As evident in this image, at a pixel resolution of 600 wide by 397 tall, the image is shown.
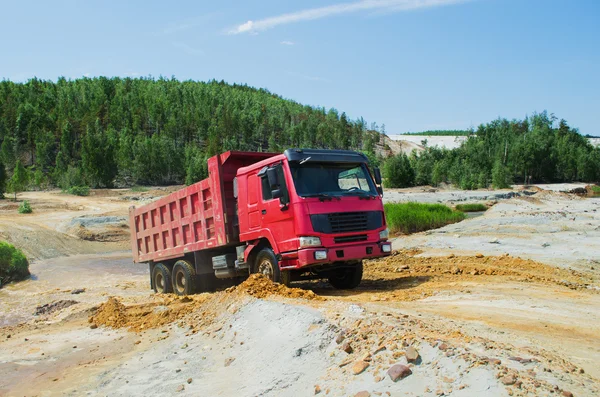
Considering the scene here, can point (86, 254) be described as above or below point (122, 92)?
below

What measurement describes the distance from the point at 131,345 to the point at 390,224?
651 inches

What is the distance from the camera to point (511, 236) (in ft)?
57.7

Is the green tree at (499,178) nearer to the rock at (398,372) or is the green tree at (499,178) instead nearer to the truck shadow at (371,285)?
the truck shadow at (371,285)

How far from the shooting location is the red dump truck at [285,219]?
9.13 m

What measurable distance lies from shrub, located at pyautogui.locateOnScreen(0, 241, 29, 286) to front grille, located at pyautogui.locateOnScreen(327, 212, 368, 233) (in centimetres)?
1545

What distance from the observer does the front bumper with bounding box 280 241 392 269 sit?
8.95 metres

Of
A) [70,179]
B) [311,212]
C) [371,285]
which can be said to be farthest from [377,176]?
[70,179]

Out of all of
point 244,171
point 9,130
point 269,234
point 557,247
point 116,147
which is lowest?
point 557,247

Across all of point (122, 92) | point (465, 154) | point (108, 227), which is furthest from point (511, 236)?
point (122, 92)

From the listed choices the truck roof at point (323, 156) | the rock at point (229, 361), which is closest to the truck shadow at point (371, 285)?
the truck roof at point (323, 156)

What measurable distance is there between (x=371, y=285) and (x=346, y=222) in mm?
2378

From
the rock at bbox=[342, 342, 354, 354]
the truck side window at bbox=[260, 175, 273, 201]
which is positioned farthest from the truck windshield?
the rock at bbox=[342, 342, 354, 354]

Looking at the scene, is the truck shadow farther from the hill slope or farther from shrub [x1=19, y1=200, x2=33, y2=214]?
the hill slope

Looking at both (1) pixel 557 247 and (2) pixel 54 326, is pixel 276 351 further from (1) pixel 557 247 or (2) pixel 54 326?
(1) pixel 557 247
